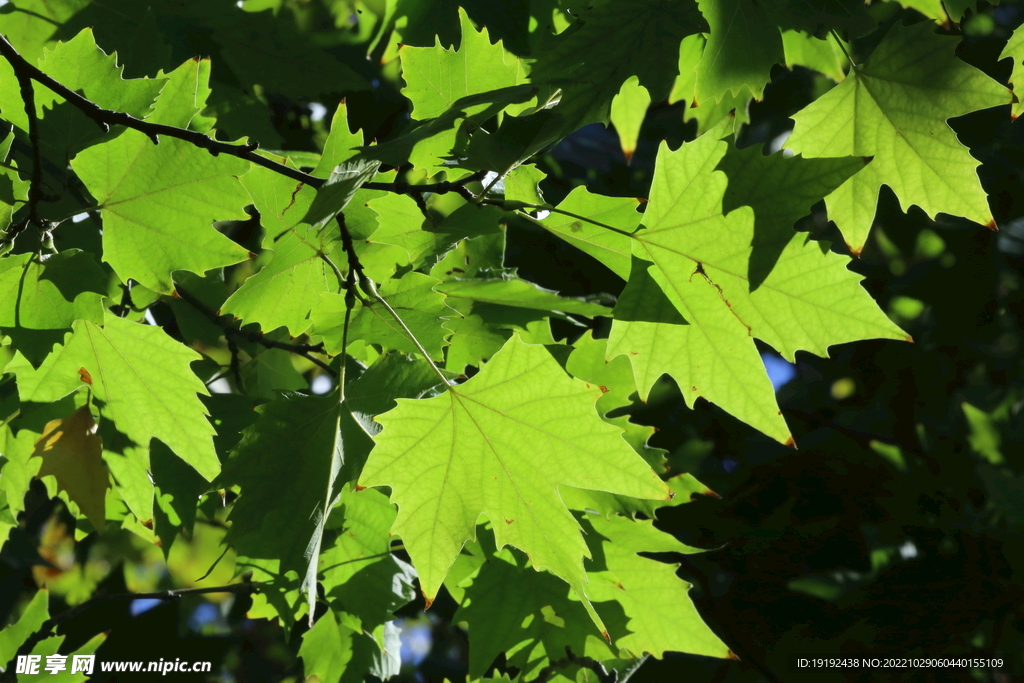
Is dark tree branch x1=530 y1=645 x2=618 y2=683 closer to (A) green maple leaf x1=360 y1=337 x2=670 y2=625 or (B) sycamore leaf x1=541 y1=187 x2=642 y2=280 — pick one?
(A) green maple leaf x1=360 y1=337 x2=670 y2=625

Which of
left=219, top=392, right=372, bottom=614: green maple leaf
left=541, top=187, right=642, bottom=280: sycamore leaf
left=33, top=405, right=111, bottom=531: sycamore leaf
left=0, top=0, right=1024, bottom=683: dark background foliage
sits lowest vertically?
left=0, top=0, right=1024, bottom=683: dark background foliage

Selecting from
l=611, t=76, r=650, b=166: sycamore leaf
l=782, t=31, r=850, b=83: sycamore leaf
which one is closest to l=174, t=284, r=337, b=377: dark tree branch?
l=611, t=76, r=650, b=166: sycamore leaf

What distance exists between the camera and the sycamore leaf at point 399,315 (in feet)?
3.12

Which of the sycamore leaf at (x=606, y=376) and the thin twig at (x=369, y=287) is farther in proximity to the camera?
the sycamore leaf at (x=606, y=376)

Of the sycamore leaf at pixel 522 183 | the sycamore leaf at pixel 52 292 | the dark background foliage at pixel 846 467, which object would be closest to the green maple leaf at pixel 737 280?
the sycamore leaf at pixel 522 183

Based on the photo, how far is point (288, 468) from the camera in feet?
3.03

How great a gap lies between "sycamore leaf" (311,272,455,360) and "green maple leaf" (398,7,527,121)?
0.24 metres

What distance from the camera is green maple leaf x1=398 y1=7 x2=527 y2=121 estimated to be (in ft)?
3.02

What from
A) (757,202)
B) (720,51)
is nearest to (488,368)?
(757,202)

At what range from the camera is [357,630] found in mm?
1268

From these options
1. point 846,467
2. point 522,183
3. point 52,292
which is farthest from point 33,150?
point 846,467

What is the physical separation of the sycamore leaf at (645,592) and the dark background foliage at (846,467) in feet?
1.88

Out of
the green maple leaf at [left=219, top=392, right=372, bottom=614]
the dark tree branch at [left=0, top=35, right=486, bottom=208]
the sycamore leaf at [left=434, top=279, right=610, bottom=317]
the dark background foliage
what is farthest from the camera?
the dark background foliage

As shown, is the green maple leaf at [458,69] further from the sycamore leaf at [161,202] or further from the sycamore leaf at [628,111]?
the sycamore leaf at [628,111]
